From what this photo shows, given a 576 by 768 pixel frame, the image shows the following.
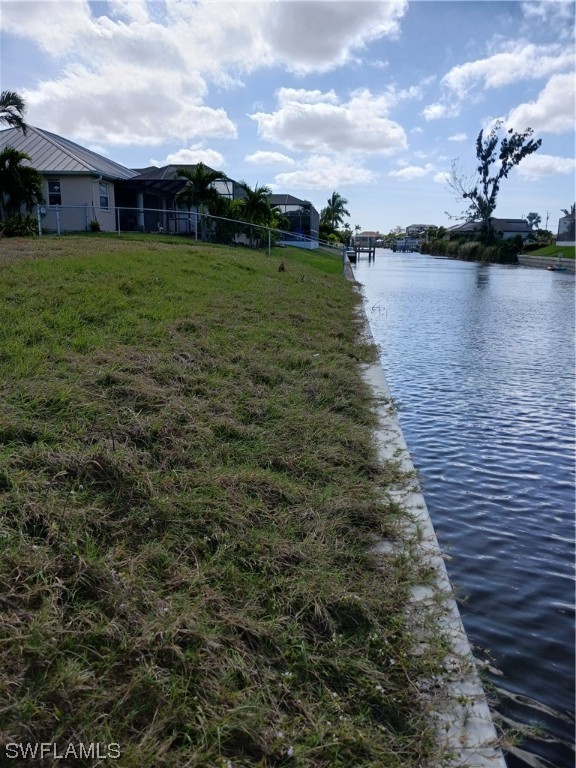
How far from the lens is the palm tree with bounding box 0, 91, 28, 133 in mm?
21922

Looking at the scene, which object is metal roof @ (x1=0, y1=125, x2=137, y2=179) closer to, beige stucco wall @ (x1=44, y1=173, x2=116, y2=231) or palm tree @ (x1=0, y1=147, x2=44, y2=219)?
beige stucco wall @ (x1=44, y1=173, x2=116, y2=231)

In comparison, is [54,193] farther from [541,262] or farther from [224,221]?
[541,262]

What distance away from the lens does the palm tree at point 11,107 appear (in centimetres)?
2192

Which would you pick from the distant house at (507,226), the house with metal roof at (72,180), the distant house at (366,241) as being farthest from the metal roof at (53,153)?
the distant house at (507,226)

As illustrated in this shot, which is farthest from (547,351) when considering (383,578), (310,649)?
(310,649)

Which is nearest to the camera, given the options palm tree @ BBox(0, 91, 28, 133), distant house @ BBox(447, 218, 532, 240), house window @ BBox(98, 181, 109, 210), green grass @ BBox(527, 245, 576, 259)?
palm tree @ BBox(0, 91, 28, 133)

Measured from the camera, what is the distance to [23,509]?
3312mm

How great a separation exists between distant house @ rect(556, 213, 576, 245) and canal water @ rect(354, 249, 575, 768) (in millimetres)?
67393

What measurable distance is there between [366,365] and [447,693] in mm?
6445

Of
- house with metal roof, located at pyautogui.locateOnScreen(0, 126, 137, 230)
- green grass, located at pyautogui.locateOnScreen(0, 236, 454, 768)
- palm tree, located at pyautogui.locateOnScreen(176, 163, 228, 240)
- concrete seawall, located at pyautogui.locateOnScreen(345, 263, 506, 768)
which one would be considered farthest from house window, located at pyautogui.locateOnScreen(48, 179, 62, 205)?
concrete seawall, located at pyautogui.locateOnScreen(345, 263, 506, 768)

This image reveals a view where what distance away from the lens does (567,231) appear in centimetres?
7481

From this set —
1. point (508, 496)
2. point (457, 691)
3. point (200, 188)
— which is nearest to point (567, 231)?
point (200, 188)

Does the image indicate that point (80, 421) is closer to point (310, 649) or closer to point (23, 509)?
point (23, 509)

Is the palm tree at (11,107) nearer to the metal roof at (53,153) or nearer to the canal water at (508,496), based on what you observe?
the metal roof at (53,153)
